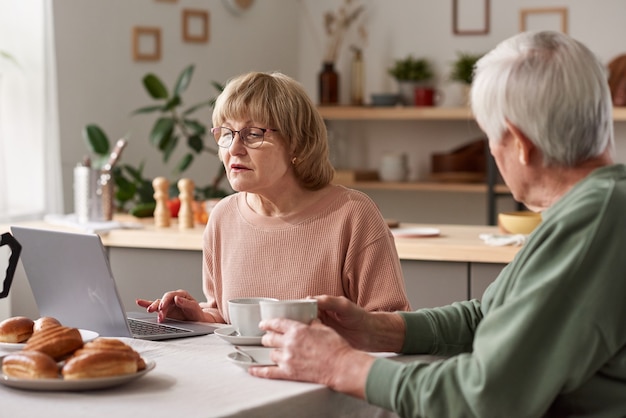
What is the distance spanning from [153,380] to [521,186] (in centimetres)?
65

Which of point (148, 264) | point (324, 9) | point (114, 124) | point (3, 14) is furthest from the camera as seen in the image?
point (324, 9)

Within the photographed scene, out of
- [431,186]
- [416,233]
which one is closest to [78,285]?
[416,233]

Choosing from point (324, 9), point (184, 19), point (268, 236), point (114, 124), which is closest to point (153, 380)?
point (268, 236)

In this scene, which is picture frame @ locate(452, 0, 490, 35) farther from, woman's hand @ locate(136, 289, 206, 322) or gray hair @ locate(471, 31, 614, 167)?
gray hair @ locate(471, 31, 614, 167)

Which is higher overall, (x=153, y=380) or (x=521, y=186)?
(x=521, y=186)

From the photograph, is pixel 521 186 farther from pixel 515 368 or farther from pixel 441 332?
pixel 441 332

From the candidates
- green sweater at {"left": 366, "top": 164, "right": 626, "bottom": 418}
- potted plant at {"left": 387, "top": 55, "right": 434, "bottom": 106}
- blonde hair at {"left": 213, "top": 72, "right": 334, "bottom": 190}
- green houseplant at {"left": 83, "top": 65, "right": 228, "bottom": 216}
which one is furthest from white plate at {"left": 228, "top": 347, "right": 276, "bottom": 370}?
potted plant at {"left": 387, "top": 55, "right": 434, "bottom": 106}

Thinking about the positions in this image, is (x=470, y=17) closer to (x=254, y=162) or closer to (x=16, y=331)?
(x=254, y=162)

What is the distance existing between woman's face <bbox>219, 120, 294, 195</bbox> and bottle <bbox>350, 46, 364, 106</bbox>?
13.4ft

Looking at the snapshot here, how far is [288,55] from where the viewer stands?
6520 mm

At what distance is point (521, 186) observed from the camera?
155cm

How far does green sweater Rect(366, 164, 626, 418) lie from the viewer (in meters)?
1.42

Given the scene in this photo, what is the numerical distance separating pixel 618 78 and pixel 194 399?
4.58 meters

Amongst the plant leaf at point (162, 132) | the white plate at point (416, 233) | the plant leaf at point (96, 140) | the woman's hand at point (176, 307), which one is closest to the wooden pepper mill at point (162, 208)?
the white plate at point (416, 233)
